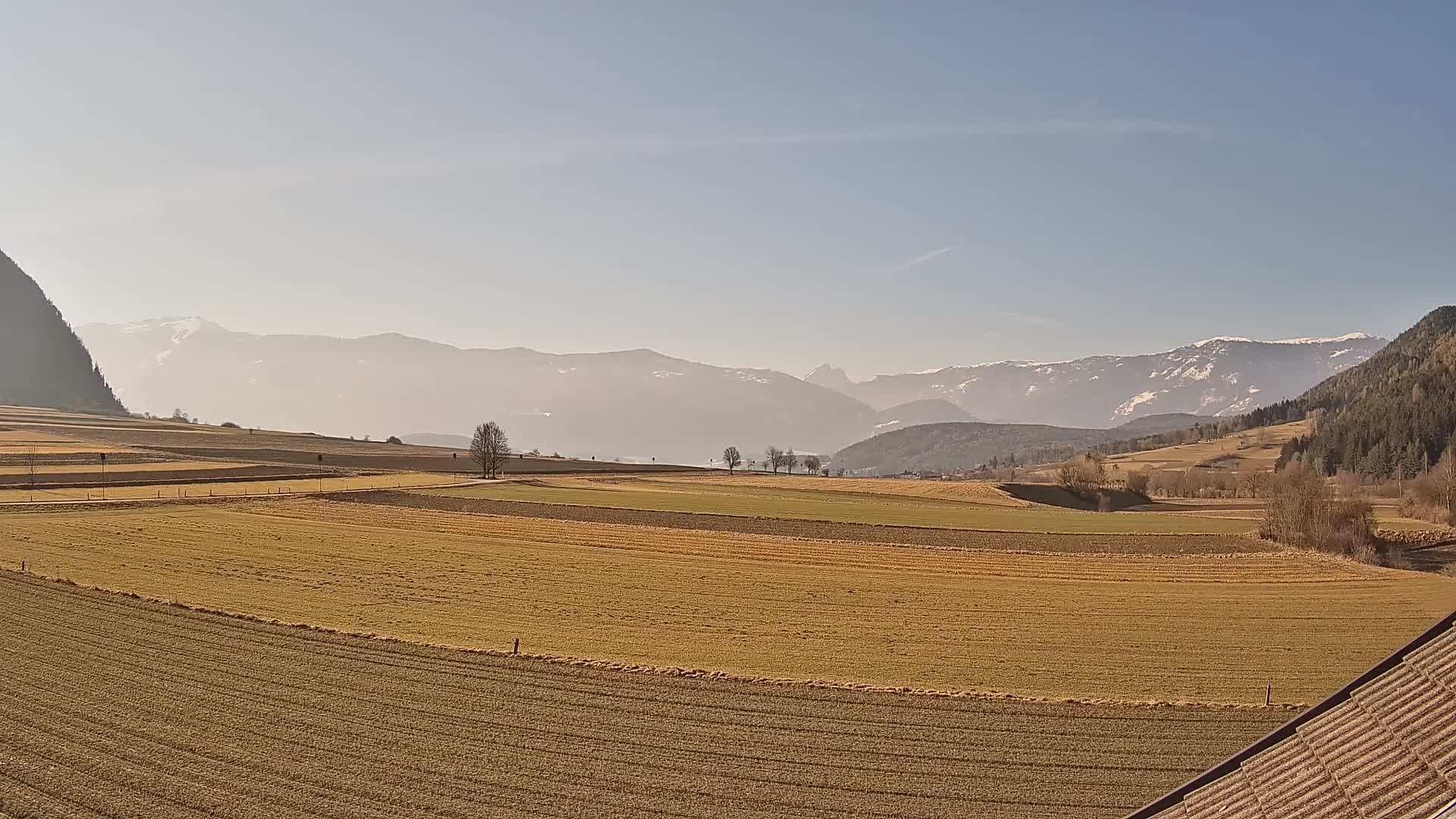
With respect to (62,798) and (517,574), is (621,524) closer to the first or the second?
(517,574)

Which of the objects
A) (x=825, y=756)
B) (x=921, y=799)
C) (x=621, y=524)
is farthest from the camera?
(x=621, y=524)

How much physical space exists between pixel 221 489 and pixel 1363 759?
97753 millimetres

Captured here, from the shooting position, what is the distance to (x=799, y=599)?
39562 mm

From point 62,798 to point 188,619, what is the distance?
640 inches

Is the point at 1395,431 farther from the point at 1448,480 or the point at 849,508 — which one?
the point at 849,508

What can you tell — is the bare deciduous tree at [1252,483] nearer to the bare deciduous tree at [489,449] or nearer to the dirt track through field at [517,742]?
the bare deciduous tree at [489,449]

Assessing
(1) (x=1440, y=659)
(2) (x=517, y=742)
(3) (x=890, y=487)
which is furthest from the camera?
(3) (x=890, y=487)

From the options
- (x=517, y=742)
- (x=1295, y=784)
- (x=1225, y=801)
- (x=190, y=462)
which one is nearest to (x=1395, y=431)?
(x=517, y=742)

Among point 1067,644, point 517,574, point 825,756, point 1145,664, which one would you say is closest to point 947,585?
point 1067,644

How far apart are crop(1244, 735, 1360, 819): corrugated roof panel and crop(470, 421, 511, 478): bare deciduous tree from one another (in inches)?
4627

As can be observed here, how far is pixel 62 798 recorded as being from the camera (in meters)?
16.5

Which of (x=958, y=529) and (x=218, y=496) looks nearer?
(x=958, y=529)

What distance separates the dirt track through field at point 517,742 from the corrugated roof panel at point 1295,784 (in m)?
7.20

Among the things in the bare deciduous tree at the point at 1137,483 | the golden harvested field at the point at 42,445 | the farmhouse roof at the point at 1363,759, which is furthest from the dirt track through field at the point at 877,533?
the bare deciduous tree at the point at 1137,483
